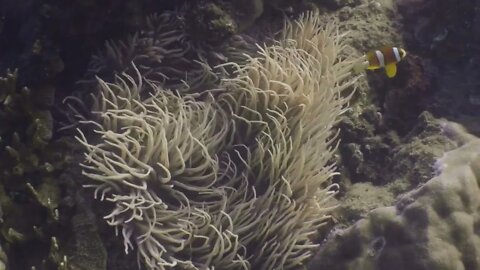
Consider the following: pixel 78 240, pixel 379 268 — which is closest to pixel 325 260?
pixel 379 268

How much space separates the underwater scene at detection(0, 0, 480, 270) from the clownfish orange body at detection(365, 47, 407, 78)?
0.01 meters

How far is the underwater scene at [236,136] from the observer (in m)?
3.26

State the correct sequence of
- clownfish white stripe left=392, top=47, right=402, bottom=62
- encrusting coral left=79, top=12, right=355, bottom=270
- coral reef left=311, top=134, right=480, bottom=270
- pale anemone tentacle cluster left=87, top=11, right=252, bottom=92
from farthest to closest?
clownfish white stripe left=392, top=47, right=402, bottom=62
pale anemone tentacle cluster left=87, top=11, right=252, bottom=92
encrusting coral left=79, top=12, right=355, bottom=270
coral reef left=311, top=134, right=480, bottom=270

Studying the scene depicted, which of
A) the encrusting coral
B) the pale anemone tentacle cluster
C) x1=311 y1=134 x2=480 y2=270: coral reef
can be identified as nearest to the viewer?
x1=311 y1=134 x2=480 y2=270: coral reef

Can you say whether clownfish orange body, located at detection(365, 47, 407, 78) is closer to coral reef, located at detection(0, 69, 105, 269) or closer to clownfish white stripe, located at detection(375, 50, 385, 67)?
clownfish white stripe, located at detection(375, 50, 385, 67)

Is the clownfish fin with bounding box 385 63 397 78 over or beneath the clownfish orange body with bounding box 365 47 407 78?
beneath

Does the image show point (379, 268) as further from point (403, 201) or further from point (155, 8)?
point (155, 8)

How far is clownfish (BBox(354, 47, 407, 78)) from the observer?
13.5 ft

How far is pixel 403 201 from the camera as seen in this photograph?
337 cm

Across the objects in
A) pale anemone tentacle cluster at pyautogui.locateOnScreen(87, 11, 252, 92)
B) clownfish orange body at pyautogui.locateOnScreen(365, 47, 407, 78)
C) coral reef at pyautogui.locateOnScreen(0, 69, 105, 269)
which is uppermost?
clownfish orange body at pyautogui.locateOnScreen(365, 47, 407, 78)

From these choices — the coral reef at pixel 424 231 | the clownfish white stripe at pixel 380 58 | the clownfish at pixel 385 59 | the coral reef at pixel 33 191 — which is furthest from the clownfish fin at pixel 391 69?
the coral reef at pixel 33 191

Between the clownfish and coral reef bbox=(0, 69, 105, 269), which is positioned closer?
coral reef bbox=(0, 69, 105, 269)

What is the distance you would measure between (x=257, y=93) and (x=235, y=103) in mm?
176

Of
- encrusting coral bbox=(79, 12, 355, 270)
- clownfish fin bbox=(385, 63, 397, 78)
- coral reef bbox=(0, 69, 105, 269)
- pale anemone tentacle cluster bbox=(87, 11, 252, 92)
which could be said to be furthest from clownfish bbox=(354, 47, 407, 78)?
coral reef bbox=(0, 69, 105, 269)
